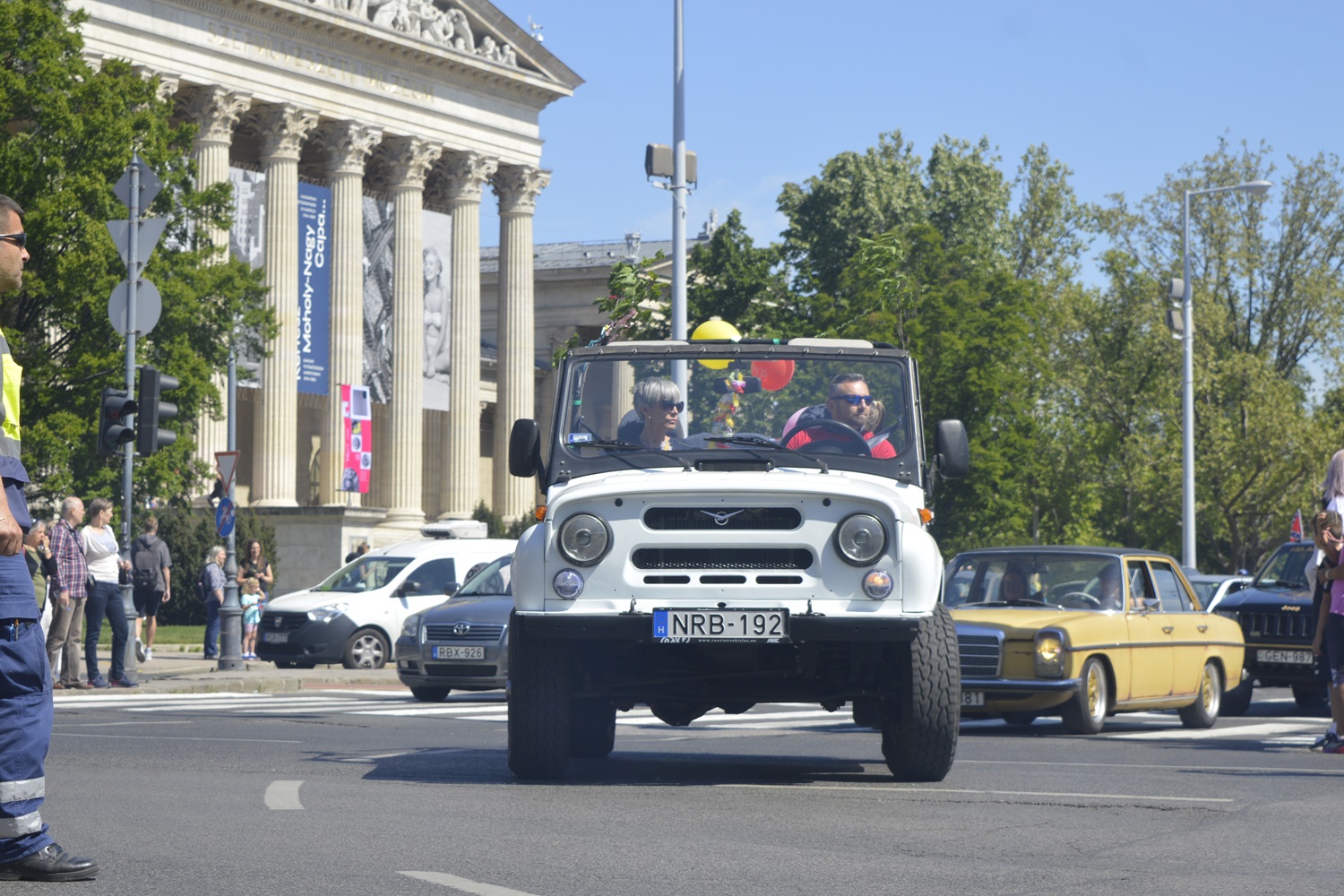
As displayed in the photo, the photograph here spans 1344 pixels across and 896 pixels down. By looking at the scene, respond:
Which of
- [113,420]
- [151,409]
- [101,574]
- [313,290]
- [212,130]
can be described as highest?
[212,130]

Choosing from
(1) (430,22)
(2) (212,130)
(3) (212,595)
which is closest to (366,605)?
(3) (212,595)

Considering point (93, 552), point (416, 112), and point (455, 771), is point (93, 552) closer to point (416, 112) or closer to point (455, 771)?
point (455, 771)

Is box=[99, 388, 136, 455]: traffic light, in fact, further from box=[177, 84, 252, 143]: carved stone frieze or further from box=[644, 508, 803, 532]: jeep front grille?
box=[177, 84, 252, 143]: carved stone frieze

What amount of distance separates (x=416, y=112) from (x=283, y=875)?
183 ft

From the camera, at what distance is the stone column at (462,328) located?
6309cm

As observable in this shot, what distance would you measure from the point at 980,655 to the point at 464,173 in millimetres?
49133

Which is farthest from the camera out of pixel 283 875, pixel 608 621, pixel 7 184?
pixel 7 184

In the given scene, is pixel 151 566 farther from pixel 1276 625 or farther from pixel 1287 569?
pixel 1276 625

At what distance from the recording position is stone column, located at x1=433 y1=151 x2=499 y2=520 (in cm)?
6309

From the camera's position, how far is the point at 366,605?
28.3 m

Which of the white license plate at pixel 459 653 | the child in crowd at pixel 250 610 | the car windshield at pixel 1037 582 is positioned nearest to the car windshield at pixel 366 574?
the child in crowd at pixel 250 610

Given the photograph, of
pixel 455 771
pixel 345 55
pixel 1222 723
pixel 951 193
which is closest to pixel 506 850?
pixel 455 771

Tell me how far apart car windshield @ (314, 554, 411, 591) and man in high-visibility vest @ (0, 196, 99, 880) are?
22122 mm

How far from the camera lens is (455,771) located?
11.4 metres
